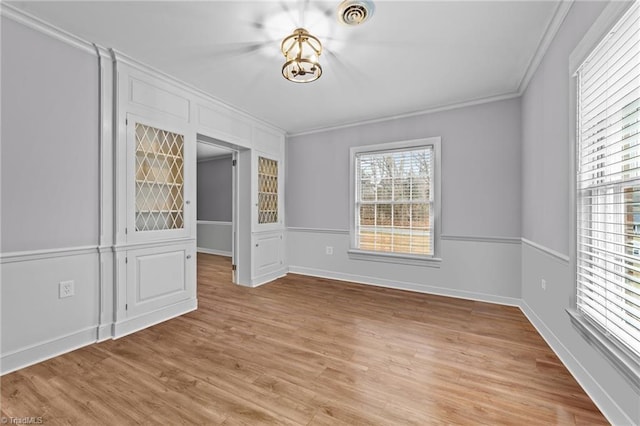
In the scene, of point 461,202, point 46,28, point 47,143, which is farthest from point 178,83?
point 461,202

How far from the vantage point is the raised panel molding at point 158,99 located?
2.76m

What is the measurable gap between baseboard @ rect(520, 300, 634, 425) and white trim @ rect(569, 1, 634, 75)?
1990 mm

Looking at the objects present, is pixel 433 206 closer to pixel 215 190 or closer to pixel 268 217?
pixel 268 217

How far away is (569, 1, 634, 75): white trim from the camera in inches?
54.0

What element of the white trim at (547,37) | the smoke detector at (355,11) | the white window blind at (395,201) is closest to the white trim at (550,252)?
the white window blind at (395,201)

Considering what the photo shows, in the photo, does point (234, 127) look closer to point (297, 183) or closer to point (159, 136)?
→ point (159, 136)

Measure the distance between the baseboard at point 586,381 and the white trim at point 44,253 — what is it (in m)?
3.82

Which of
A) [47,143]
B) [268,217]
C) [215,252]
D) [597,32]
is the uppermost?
[597,32]

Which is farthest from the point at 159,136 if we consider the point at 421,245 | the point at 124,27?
the point at 421,245

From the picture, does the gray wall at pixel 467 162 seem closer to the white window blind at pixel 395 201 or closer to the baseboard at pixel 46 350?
the white window blind at pixel 395 201

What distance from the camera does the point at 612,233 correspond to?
1.47 metres

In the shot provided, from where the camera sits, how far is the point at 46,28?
220 centimetres

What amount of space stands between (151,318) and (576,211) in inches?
149

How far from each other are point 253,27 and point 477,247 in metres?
3.61
